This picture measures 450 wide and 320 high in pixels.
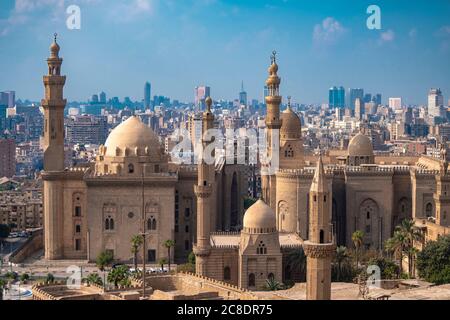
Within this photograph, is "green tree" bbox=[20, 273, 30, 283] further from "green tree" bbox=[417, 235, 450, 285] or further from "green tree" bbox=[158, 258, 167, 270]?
"green tree" bbox=[417, 235, 450, 285]

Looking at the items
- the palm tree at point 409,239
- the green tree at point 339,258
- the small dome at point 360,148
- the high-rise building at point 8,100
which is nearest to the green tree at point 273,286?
the green tree at point 339,258

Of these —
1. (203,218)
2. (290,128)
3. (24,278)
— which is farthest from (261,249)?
(290,128)

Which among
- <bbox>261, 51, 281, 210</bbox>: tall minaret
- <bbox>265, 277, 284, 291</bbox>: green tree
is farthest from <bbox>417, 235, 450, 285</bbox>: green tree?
<bbox>261, 51, 281, 210</bbox>: tall minaret

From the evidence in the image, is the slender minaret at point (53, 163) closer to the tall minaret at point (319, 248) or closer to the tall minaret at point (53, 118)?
the tall minaret at point (53, 118)

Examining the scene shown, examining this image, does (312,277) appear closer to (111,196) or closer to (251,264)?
(251,264)

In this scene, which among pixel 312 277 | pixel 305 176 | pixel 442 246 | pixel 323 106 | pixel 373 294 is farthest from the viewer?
pixel 323 106

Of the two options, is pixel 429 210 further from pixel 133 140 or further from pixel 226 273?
pixel 133 140

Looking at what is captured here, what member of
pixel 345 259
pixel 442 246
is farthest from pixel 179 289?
pixel 442 246
